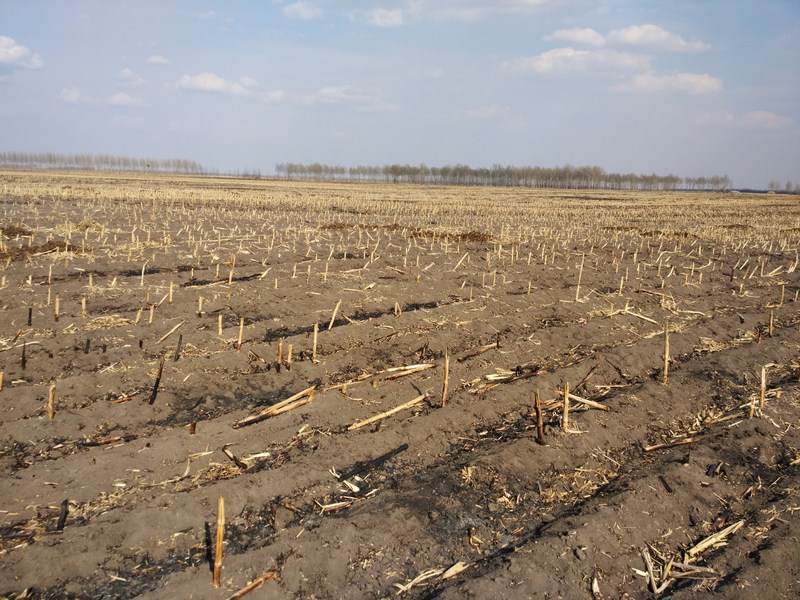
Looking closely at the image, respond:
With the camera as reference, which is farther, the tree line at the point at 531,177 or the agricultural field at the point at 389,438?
the tree line at the point at 531,177

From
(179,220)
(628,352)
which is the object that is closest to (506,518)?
(628,352)

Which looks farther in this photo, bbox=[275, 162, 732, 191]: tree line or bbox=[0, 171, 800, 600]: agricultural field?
bbox=[275, 162, 732, 191]: tree line

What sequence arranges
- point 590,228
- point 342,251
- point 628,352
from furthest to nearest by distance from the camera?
point 590,228
point 342,251
point 628,352

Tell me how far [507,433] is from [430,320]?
3.47m

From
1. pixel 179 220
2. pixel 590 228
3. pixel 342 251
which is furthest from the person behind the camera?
pixel 590 228

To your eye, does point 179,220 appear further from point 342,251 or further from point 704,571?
point 704,571

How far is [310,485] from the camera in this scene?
4.73 m

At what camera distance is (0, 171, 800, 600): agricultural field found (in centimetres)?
391

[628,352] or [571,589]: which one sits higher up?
[628,352]

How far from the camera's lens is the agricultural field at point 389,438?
154 inches

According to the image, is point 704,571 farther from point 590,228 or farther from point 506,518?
point 590,228

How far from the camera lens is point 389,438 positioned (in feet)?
18.0

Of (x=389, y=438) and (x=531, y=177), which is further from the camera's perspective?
(x=531, y=177)

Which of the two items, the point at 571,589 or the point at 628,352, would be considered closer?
the point at 571,589
